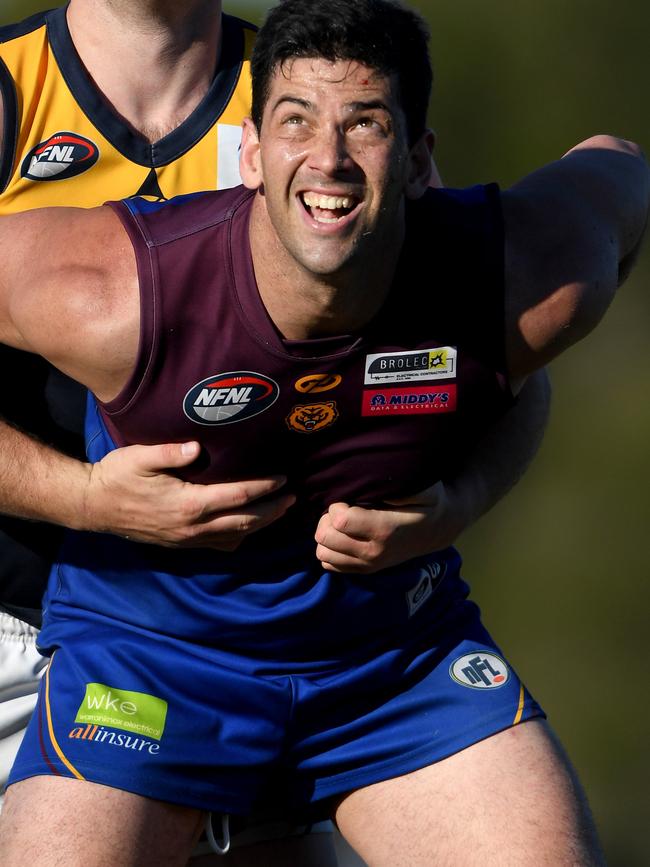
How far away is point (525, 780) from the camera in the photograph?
2.15m

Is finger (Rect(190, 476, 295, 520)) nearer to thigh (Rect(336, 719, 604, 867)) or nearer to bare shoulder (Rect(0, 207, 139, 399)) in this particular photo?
bare shoulder (Rect(0, 207, 139, 399))

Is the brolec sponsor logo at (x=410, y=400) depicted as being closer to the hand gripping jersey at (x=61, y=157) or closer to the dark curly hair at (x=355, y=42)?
the dark curly hair at (x=355, y=42)

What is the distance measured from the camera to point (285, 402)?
207cm

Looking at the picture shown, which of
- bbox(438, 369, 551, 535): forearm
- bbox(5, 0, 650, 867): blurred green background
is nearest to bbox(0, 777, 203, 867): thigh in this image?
bbox(438, 369, 551, 535): forearm

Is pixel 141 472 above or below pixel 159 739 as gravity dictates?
above

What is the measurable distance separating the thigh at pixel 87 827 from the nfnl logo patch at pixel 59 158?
106 cm

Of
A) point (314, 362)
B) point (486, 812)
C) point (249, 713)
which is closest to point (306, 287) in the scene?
point (314, 362)

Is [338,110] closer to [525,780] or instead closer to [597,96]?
[525,780]

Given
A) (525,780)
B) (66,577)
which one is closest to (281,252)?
(66,577)

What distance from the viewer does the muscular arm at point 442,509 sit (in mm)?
2156

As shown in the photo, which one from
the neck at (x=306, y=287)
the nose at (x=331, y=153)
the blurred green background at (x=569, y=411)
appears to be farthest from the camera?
the blurred green background at (x=569, y=411)

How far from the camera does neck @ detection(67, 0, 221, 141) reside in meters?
2.48

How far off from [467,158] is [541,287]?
3.59 m

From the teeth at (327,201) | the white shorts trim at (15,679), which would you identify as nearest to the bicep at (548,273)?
the teeth at (327,201)
